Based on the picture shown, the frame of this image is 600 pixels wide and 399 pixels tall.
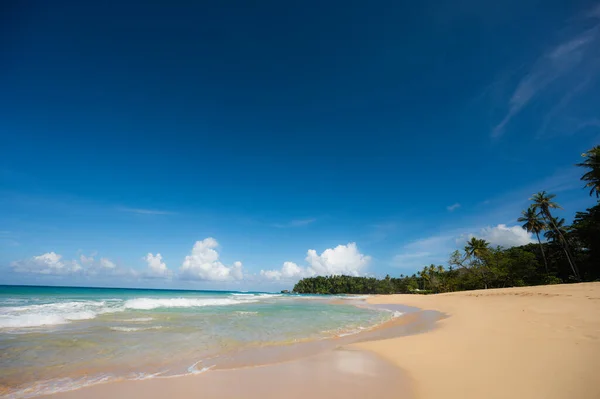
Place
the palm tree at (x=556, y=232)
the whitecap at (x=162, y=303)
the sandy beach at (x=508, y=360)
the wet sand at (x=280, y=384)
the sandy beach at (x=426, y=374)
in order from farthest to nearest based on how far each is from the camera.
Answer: the palm tree at (x=556, y=232), the whitecap at (x=162, y=303), the wet sand at (x=280, y=384), the sandy beach at (x=426, y=374), the sandy beach at (x=508, y=360)

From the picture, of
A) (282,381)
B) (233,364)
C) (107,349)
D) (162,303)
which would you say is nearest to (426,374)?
(282,381)

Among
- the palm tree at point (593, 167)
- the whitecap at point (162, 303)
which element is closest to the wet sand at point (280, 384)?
the whitecap at point (162, 303)

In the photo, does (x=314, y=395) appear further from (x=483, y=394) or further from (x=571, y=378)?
(x=571, y=378)

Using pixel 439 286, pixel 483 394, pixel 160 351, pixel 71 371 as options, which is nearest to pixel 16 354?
pixel 71 371

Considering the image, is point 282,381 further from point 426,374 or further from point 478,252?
point 478,252

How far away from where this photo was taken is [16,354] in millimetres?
6805

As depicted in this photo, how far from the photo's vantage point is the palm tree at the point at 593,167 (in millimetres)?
25795

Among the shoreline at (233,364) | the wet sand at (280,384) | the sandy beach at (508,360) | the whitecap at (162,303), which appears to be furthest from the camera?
the whitecap at (162,303)

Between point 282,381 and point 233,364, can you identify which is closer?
point 282,381

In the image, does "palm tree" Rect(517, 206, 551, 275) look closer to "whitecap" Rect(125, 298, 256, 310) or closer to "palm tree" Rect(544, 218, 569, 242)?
"palm tree" Rect(544, 218, 569, 242)

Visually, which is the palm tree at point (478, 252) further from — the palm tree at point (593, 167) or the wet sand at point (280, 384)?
the wet sand at point (280, 384)

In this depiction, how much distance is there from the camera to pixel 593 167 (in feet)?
86.4

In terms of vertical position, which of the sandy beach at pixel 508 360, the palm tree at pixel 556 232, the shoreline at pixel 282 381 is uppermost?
the palm tree at pixel 556 232

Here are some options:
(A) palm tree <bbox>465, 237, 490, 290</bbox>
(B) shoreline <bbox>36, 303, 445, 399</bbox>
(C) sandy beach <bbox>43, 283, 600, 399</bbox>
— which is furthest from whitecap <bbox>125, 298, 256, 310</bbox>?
(A) palm tree <bbox>465, 237, 490, 290</bbox>
